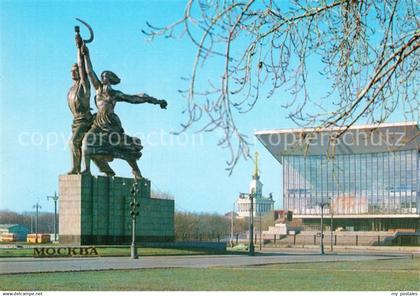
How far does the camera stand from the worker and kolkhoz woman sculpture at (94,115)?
134 feet

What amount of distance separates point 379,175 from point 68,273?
275 ft

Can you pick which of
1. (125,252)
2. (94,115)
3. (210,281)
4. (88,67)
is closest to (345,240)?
(94,115)

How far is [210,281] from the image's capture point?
18.9 meters

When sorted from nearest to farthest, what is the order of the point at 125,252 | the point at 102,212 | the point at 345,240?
the point at 125,252 < the point at 102,212 < the point at 345,240

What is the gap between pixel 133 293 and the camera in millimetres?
14797

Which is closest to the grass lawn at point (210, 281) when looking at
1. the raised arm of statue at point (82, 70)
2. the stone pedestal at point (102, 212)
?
the stone pedestal at point (102, 212)

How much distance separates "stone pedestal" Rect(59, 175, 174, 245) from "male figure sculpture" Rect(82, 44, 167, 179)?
116 cm

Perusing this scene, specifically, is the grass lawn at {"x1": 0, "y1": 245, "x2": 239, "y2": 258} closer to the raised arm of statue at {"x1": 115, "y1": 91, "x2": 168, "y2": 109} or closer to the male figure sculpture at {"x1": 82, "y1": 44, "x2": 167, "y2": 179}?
the male figure sculpture at {"x1": 82, "y1": 44, "x2": 167, "y2": 179}

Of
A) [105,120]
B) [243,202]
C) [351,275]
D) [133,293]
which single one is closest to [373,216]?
[243,202]

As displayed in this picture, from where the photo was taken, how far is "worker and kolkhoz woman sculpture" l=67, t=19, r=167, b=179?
40969mm

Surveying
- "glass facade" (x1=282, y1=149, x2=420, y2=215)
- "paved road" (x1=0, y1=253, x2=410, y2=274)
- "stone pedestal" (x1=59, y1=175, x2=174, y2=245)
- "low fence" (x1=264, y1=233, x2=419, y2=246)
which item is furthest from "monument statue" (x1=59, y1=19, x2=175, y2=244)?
"glass facade" (x1=282, y1=149, x2=420, y2=215)

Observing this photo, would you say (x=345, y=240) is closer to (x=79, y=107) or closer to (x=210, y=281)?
(x=79, y=107)

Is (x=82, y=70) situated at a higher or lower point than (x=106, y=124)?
higher

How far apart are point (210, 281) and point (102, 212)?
919 inches
